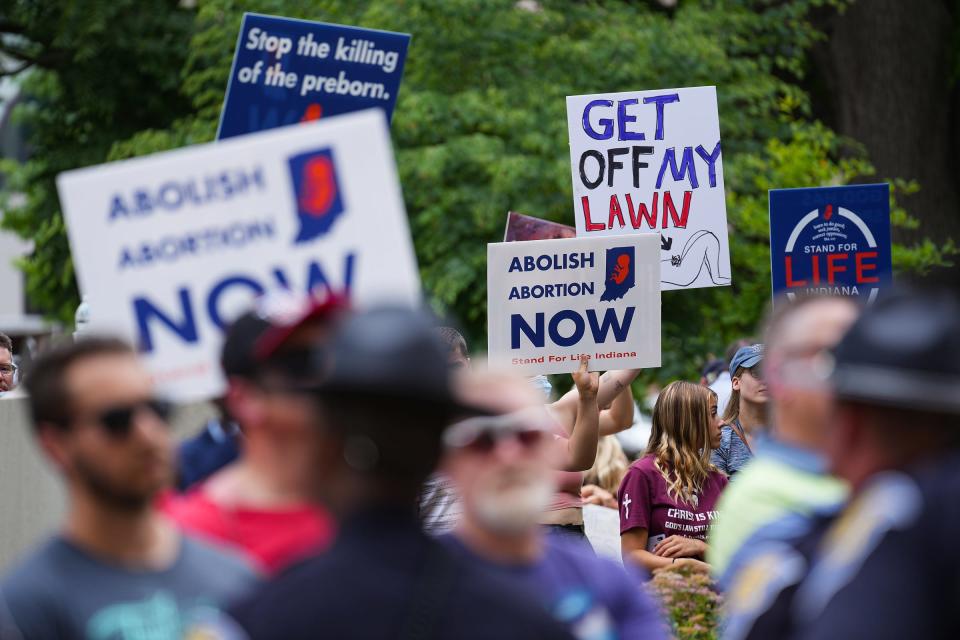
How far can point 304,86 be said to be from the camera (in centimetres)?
612

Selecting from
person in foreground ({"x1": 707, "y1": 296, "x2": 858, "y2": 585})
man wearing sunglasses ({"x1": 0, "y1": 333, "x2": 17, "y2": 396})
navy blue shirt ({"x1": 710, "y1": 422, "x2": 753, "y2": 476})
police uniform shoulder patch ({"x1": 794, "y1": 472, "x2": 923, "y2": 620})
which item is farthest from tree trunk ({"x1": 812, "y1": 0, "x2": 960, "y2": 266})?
police uniform shoulder patch ({"x1": 794, "y1": 472, "x2": 923, "y2": 620})

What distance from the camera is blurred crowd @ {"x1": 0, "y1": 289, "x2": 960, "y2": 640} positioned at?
238 cm

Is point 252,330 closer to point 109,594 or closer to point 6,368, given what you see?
point 109,594

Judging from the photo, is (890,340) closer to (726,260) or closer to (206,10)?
(726,260)

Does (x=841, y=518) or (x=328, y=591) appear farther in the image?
(x=841, y=518)

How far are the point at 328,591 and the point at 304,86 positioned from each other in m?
3.99

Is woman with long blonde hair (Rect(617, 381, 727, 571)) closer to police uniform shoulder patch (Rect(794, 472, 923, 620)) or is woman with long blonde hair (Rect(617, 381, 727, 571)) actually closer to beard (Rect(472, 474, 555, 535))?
beard (Rect(472, 474, 555, 535))

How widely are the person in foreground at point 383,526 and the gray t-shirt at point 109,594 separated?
49 cm

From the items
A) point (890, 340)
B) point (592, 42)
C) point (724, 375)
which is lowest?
point (724, 375)

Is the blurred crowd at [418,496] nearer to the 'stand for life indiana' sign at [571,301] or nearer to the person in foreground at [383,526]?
the person in foreground at [383,526]

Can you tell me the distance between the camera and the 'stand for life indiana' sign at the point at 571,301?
7.25 metres

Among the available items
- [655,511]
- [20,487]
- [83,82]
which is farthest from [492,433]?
[83,82]

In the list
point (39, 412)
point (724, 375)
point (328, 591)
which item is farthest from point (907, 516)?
point (724, 375)

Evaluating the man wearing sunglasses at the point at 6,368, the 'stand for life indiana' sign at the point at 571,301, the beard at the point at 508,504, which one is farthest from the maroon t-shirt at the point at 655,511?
the man wearing sunglasses at the point at 6,368
